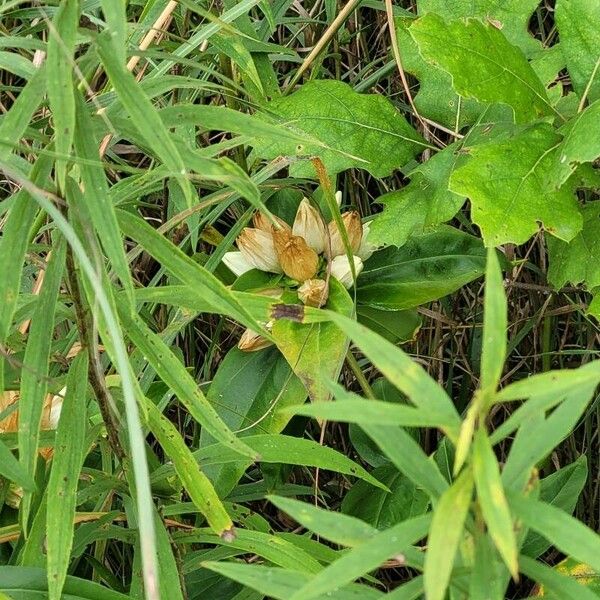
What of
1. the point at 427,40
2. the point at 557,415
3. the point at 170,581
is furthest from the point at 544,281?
the point at 557,415

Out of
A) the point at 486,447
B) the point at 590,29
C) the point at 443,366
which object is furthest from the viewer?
the point at 443,366

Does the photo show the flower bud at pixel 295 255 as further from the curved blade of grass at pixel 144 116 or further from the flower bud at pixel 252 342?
the curved blade of grass at pixel 144 116

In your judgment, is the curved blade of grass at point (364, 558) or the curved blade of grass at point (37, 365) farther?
the curved blade of grass at point (37, 365)

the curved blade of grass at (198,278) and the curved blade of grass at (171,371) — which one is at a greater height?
the curved blade of grass at (198,278)

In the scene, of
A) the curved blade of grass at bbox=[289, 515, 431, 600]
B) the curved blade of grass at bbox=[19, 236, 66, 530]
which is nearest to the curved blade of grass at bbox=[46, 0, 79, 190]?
the curved blade of grass at bbox=[19, 236, 66, 530]

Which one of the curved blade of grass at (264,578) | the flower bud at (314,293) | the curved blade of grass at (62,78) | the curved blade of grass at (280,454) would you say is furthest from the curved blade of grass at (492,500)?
the flower bud at (314,293)

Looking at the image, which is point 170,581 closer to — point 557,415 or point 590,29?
point 557,415

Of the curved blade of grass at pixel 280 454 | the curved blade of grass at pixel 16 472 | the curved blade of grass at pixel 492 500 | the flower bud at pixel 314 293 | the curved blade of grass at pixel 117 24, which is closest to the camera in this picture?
the curved blade of grass at pixel 492 500
